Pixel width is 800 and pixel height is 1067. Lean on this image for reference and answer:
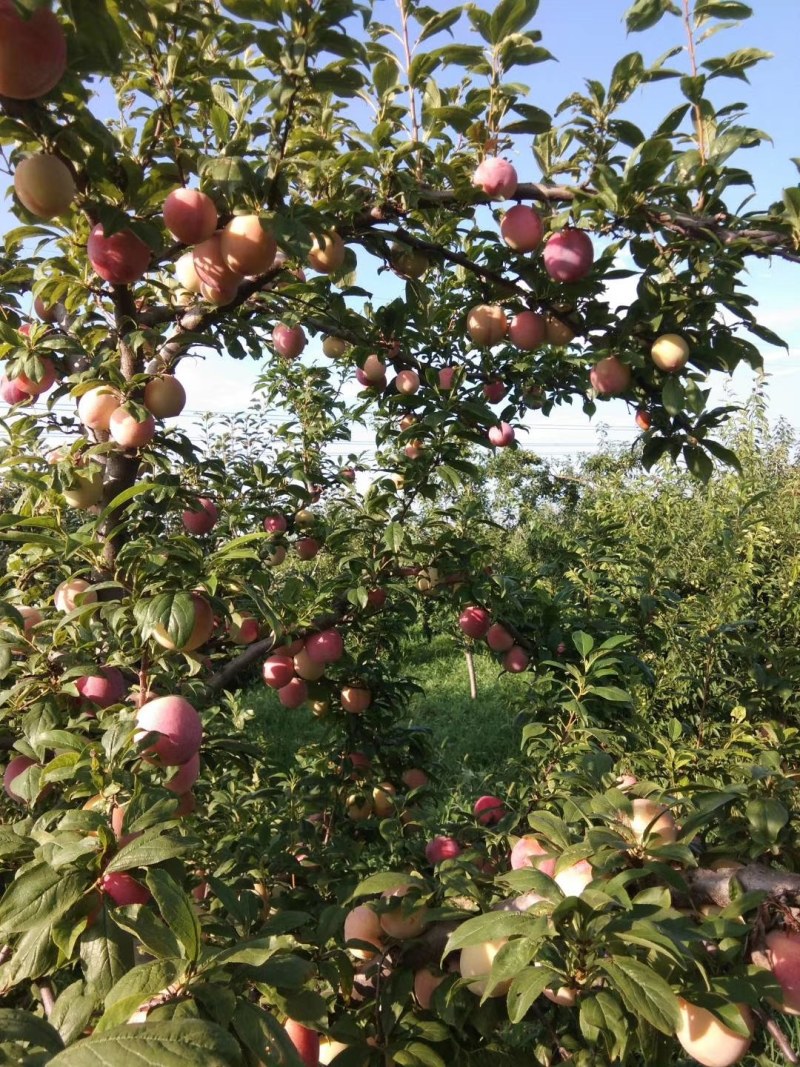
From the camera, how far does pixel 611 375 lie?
58.1 inches

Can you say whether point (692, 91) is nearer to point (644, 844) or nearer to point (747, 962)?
point (644, 844)

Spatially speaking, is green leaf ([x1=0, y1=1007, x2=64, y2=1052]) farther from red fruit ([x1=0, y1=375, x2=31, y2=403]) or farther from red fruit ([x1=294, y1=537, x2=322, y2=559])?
red fruit ([x1=294, y1=537, x2=322, y2=559])

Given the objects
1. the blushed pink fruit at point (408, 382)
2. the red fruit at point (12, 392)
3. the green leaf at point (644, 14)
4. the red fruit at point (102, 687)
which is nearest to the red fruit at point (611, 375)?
the green leaf at point (644, 14)

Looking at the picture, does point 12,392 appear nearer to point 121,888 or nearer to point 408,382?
point 408,382

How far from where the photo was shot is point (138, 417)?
1327mm

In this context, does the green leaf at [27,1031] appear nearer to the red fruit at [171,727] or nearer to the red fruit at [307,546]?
the red fruit at [171,727]

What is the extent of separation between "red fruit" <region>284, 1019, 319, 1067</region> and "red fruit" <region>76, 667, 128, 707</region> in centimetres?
60

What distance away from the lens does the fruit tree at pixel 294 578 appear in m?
0.78

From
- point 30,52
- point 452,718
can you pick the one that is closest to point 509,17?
point 30,52

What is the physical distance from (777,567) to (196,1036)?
473cm

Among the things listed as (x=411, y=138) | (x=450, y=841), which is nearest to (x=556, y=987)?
(x=450, y=841)

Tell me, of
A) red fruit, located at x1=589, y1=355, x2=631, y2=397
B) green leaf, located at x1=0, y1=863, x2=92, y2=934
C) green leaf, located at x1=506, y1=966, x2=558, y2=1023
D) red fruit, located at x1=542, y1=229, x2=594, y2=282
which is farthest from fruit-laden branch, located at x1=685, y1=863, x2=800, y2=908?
red fruit, located at x1=542, y1=229, x2=594, y2=282

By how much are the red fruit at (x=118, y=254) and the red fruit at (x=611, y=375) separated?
93cm

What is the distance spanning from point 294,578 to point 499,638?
0.78 metres
